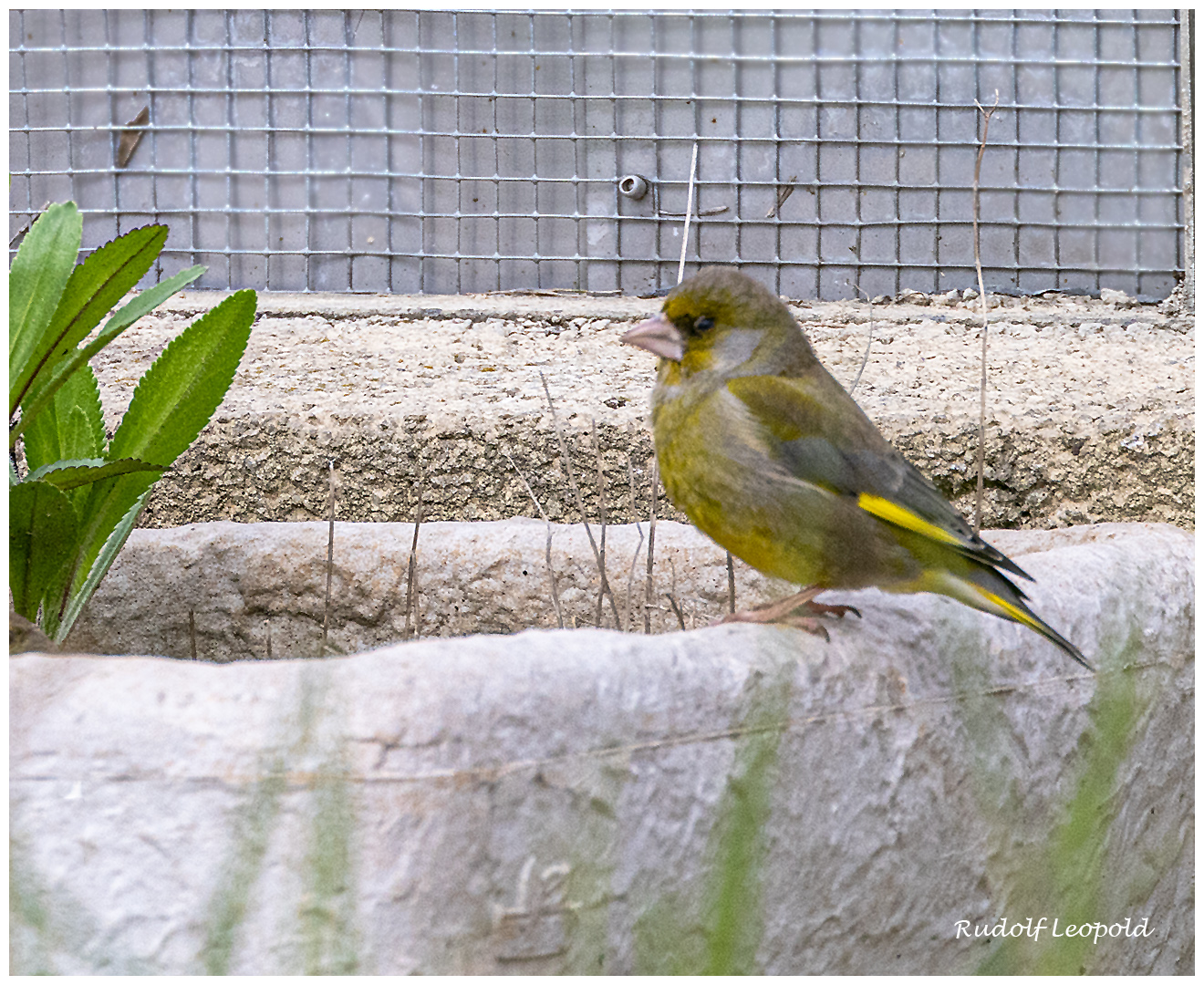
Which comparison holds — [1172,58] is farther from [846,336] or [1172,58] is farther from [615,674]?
[615,674]

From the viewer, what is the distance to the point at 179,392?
4.08 feet

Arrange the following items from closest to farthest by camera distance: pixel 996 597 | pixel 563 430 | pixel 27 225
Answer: pixel 996 597
pixel 27 225
pixel 563 430

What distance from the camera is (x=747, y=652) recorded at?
34.9 inches

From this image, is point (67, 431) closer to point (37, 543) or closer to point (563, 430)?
point (37, 543)

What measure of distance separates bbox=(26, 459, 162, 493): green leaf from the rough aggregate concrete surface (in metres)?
0.75

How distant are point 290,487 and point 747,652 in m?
1.26

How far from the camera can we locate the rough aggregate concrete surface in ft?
6.24

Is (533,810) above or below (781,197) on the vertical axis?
below

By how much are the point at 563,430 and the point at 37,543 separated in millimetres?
911

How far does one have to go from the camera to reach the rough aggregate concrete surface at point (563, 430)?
6.24ft

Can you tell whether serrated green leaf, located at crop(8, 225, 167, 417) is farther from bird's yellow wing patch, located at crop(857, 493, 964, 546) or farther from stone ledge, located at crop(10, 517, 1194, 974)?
bird's yellow wing patch, located at crop(857, 493, 964, 546)

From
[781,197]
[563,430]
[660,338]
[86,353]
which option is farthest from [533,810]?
[781,197]

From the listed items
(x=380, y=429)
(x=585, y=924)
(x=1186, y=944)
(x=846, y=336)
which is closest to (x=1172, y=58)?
(x=846, y=336)

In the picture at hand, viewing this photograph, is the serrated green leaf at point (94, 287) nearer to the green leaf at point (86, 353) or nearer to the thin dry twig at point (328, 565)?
the green leaf at point (86, 353)
